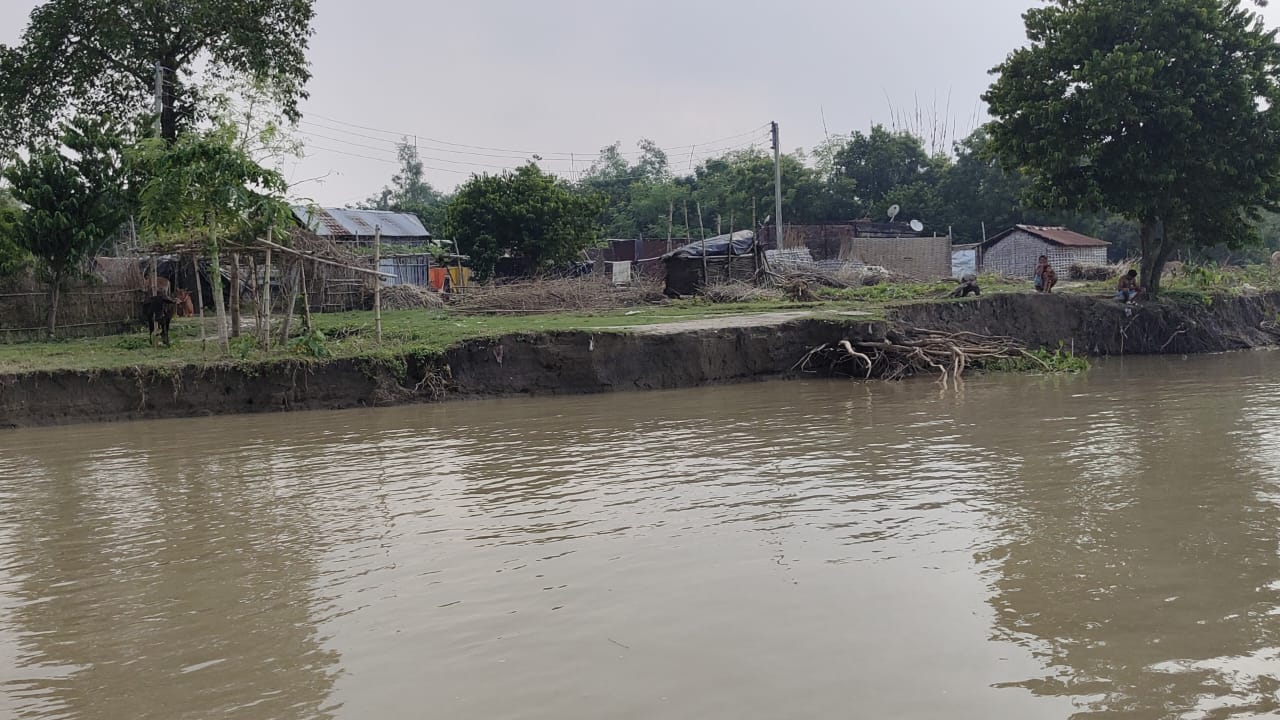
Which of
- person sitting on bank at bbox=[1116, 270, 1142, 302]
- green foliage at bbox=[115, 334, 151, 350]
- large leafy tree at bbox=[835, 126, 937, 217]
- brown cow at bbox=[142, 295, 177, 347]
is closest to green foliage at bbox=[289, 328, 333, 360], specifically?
brown cow at bbox=[142, 295, 177, 347]

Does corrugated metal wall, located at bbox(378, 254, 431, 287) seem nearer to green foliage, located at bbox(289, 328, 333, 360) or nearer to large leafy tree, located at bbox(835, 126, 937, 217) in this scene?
green foliage, located at bbox(289, 328, 333, 360)

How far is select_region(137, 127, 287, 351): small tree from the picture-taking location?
49.5 feet

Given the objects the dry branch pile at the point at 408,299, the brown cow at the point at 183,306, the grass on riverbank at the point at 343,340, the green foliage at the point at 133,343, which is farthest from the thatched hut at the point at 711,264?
the green foliage at the point at 133,343

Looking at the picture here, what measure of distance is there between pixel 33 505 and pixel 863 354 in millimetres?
11855

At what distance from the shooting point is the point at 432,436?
11.8m

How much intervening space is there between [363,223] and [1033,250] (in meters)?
24.0

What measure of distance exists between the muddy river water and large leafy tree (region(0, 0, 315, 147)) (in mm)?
13782

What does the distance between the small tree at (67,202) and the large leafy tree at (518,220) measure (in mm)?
10564

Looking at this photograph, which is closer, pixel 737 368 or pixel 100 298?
pixel 737 368

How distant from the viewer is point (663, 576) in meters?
5.76

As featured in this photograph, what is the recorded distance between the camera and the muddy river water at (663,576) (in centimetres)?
421

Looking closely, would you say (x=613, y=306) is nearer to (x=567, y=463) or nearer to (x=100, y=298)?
(x=100, y=298)

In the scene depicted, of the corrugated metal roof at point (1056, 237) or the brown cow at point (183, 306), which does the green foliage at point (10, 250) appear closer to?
the brown cow at point (183, 306)

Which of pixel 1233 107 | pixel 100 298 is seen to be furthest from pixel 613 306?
pixel 1233 107
